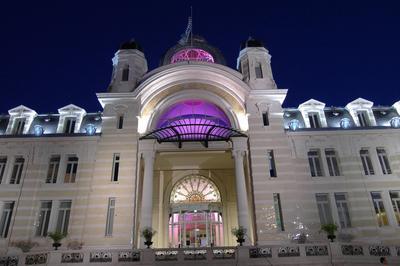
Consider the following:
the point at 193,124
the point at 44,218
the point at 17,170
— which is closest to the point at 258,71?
the point at 193,124

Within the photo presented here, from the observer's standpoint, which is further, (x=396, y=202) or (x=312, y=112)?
(x=312, y=112)

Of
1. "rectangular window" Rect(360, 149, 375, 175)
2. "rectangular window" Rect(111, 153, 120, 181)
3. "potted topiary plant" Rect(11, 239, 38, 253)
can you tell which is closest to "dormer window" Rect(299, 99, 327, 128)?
"rectangular window" Rect(360, 149, 375, 175)

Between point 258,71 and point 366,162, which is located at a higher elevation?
point 258,71

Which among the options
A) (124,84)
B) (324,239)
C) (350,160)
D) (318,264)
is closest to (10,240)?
(124,84)

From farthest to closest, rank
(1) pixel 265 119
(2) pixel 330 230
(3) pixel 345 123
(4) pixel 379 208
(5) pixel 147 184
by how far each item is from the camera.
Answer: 1. (3) pixel 345 123
2. (1) pixel 265 119
3. (4) pixel 379 208
4. (5) pixel 147 184
5. (2) pixel 330 230

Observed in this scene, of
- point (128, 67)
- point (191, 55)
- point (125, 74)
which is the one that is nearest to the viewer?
point (125, 74)

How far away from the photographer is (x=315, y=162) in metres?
28.7

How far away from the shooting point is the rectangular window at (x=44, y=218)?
25.7 metres

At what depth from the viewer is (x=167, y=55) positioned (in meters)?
35.8

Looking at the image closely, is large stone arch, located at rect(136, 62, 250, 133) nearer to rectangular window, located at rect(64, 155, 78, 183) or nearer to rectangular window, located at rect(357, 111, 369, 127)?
rectangular window, located at rect(64, 155, 78, 183)

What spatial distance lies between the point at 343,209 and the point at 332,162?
13.1ft

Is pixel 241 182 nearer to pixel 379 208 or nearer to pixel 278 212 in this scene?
pixel 278 212

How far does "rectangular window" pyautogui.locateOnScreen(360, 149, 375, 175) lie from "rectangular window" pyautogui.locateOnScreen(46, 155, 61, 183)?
1004 inches

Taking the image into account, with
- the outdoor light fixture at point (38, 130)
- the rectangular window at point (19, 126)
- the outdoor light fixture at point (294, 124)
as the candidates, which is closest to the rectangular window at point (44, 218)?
the outdoor light fixture at point (38, 130)
